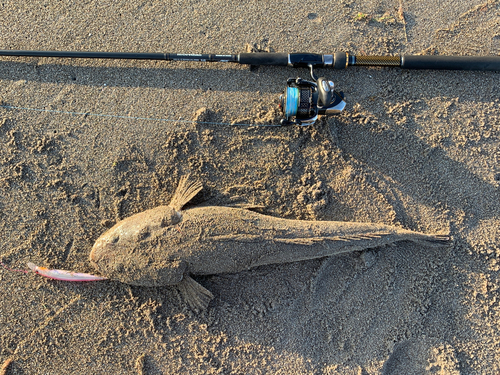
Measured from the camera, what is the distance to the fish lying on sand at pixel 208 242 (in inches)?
107

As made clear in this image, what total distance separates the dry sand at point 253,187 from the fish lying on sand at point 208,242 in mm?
212

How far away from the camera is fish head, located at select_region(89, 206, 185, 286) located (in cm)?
271

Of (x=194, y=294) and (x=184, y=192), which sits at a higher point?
(x=184, y=192)

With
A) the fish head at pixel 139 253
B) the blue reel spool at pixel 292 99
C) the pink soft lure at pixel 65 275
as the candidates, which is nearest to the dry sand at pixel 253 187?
the pink soft lure at pixel 65 275

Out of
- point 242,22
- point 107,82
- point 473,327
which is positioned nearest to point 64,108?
point 107,82

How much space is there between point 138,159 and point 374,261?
2643 mm

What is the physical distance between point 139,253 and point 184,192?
0.70m

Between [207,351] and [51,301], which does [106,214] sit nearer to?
[51,301]

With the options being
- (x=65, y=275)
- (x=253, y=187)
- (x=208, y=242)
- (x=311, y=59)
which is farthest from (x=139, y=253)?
(x=311, y=59)

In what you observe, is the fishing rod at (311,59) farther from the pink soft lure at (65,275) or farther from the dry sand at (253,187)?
the pink soft lure at (65,275)

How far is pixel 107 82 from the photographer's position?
3127 millimetres

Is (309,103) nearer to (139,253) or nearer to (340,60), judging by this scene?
(340,60)

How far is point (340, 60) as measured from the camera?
2906 mm

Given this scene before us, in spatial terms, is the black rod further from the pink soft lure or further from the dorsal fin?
the pink soft lure
